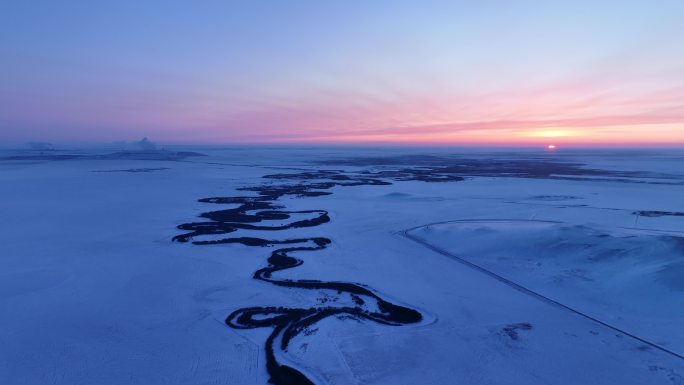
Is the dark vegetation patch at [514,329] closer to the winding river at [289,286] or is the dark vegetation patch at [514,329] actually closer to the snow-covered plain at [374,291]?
the snow-covered plain at [374,291]

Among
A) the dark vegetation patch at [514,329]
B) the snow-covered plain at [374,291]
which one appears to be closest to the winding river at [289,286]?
the snow-covered plain at [374,291]

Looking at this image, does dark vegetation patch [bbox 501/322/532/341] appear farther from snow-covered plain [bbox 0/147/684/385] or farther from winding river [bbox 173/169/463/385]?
winding river [bbox 173/169/463/385]

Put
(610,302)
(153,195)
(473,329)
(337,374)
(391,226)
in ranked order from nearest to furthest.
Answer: (337,374) → (473,329) → (610,302) → (391,226) → (153,195)

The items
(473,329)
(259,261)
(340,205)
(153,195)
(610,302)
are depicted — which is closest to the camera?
(473,329)

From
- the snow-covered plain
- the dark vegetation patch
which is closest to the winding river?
the snow-covered plain

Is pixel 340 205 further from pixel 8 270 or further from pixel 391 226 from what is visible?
pixel 8 270

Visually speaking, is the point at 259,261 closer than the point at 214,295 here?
No

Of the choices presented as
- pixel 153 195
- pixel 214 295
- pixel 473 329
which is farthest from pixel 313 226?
pixel 153 195

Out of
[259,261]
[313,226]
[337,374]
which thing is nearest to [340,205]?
[313,226]
